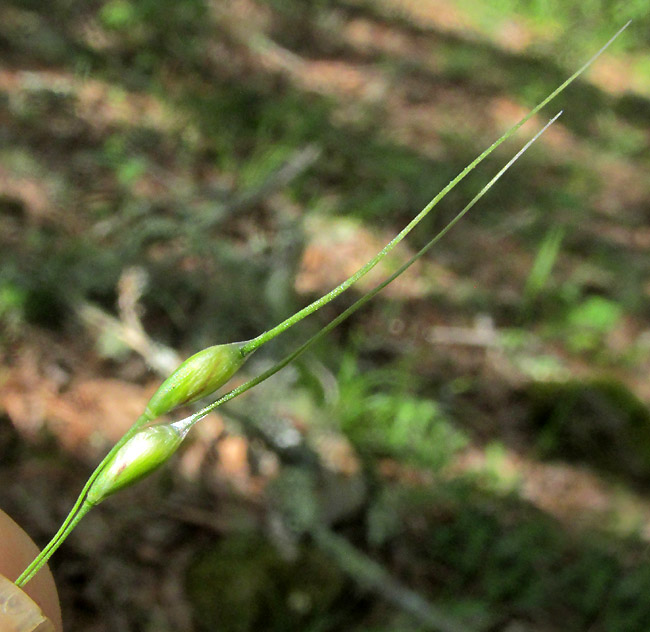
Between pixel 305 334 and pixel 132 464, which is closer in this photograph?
pixel 132 464

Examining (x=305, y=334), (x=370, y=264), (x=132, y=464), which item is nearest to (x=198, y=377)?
(x=132, y=464)

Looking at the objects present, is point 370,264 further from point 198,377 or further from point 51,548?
point 51,548

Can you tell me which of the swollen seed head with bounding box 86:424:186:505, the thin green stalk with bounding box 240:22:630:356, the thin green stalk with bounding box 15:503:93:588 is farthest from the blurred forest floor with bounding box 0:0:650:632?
the thin green stalk with bounding box 240:22:630:356

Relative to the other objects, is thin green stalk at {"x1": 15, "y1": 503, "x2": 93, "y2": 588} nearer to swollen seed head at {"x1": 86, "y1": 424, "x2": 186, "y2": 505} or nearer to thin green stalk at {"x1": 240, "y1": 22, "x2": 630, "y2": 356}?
swollen seed head at {"x1": 86, "y1": 424, "x2": 186, "y2": 505}

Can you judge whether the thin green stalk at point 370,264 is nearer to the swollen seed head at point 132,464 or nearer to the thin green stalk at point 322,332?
the thin green stalk at point 322,332

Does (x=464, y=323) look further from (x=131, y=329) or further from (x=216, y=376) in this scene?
(x=216, y=376)
